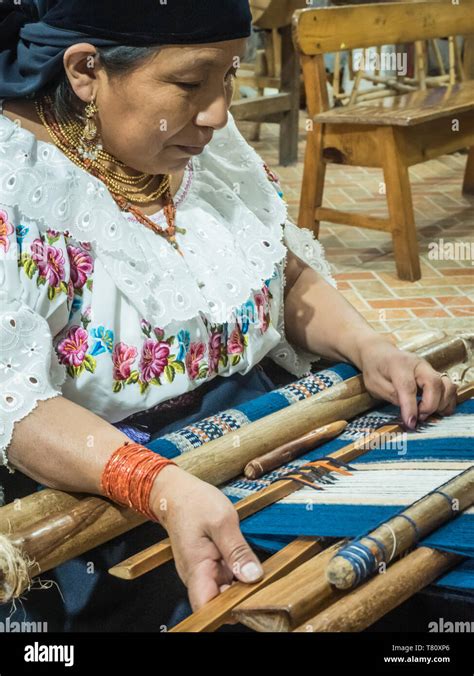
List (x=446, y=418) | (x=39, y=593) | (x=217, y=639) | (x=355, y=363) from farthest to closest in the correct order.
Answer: (x=355, y=363) → (x=446, y=418) → (x=39, y=593) → (x=217, y=639)

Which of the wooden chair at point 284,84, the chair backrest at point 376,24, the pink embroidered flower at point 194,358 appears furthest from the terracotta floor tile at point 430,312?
the wooden chair at point 284,84

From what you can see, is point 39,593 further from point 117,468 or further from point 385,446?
point 385,446

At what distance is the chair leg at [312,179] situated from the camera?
4.43 metres

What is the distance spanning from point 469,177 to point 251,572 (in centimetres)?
462

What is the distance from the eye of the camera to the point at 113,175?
1.62 m

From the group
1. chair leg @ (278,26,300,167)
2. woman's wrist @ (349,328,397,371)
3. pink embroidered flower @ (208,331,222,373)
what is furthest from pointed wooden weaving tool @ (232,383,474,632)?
chair leg @ (278,26,300,167)

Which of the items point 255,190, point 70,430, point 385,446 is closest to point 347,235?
point 255,190

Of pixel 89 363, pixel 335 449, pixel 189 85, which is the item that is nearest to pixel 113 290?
pixel 89 363

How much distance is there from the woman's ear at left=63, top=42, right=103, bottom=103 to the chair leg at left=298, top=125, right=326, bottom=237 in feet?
9.77

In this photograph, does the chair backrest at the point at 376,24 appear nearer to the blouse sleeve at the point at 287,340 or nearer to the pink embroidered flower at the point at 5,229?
the blouse sleeve at the point at 287,340

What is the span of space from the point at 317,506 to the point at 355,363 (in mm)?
547

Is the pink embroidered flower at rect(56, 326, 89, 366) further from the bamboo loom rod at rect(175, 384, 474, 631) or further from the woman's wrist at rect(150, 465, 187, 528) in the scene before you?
the bamboo loom rod at rect(175, 384, 474, 631)

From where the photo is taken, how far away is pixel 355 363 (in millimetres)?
1881

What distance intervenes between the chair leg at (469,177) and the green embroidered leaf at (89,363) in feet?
13.8
